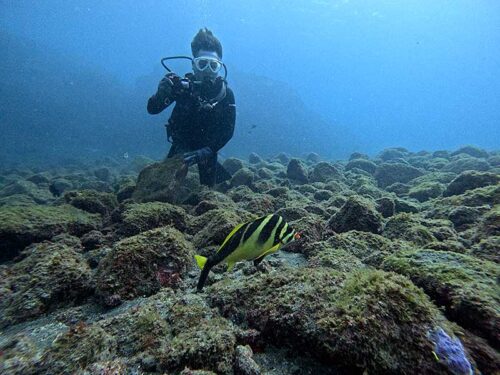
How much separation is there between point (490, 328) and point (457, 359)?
21.9 inches

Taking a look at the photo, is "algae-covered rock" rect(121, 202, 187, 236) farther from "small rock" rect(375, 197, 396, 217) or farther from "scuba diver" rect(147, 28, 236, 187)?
"small rock" rect(375, 197, 396, 217)

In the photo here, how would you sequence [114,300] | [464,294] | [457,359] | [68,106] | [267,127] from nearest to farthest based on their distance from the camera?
[457,359] < [464,294] < [114,300] < [267,127] < [68,106]

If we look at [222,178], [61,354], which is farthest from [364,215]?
[222,178]

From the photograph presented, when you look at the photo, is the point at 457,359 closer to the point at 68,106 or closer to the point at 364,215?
the point at 364,215

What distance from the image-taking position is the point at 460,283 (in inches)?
90.0

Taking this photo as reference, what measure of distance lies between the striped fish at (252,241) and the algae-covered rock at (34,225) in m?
3.85

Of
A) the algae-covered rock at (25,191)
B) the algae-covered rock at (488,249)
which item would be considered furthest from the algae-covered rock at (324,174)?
the algae-covered rock at (25,191)

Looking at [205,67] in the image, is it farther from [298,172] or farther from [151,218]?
[151,218]

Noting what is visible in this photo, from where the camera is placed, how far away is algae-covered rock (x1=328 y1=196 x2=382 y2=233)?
4.52 metres

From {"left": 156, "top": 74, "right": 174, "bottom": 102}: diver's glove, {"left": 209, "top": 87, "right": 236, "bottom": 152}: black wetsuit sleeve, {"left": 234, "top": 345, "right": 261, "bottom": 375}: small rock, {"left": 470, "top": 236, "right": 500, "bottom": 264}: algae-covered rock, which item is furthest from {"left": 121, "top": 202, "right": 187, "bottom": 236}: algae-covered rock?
{"left": 209, "top": 87, "right": 236, "bottom": 152}: black wetsuit sleeve

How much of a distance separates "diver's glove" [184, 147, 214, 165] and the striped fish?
18.9 feet

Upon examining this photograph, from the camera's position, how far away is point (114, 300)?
287 centimetres

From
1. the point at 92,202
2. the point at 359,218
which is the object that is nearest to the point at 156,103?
the point at 92,202

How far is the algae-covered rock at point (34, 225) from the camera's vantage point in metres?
4.44
